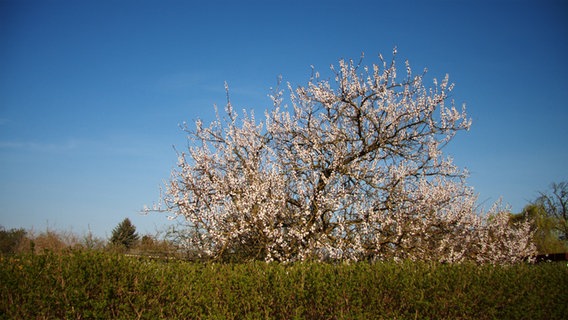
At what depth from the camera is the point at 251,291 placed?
489cm

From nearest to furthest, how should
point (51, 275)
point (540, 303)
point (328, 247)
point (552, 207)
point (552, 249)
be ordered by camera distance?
point (51, 275)
point (540, 303)
point (328, 247)
point (552, 249)
point (552, 207)

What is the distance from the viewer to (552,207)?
33.0 m

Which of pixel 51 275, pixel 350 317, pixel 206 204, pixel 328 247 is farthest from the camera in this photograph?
pixel 206 204

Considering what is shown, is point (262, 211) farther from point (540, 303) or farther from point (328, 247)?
point (540, 303)

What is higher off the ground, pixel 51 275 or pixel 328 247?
pixel 328 247

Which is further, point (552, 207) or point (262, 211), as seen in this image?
point (552, 207)

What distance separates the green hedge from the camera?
4480mm

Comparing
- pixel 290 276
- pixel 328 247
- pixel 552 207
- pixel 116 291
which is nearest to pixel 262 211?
pixel 328 247

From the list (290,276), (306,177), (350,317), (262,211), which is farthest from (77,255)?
(306,177)

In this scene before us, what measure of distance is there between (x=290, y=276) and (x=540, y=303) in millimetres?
3620

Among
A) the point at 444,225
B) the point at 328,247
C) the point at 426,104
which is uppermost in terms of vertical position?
the point at 426,104

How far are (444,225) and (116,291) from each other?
753 cm

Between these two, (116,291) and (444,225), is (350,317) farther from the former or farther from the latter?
(444,225)

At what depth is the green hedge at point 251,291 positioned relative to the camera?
14.7 feet
